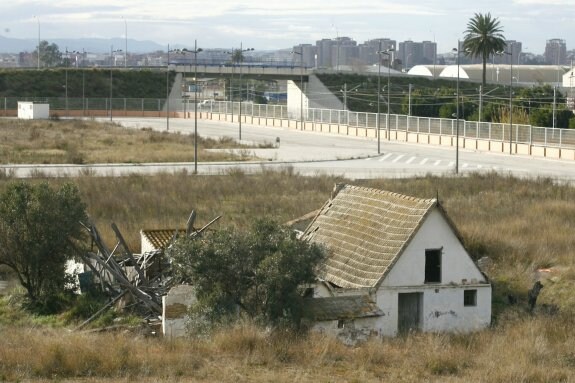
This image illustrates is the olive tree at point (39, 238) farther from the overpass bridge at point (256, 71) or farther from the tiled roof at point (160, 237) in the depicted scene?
the overpass bridge at point (256, 71)

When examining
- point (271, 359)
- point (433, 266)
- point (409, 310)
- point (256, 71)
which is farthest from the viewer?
point (256, 71)

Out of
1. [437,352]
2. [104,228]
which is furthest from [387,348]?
[104,228]

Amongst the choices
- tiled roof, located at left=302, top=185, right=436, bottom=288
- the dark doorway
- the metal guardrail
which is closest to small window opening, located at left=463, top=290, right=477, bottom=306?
the dark doorway

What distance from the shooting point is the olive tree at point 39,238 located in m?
27.7

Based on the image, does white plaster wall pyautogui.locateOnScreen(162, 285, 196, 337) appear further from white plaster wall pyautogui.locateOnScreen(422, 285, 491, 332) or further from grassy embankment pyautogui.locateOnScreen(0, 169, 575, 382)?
white plaster wall pyautogui.locateOnScreen(422, 285, 491, 332)

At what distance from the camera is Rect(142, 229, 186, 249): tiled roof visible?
28812 mm

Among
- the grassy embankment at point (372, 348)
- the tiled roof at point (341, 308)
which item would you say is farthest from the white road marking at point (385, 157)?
the tiled roof at point (341, 308)

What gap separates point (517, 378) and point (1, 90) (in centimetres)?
12613

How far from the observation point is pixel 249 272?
888 inches

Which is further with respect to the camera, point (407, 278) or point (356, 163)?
point (356, 163)

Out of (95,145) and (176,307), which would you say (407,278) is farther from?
(95,145)

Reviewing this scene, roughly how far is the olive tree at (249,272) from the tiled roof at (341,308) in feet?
1.86

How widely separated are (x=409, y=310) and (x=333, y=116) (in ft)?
256

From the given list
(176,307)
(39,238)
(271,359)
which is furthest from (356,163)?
(271,359)
